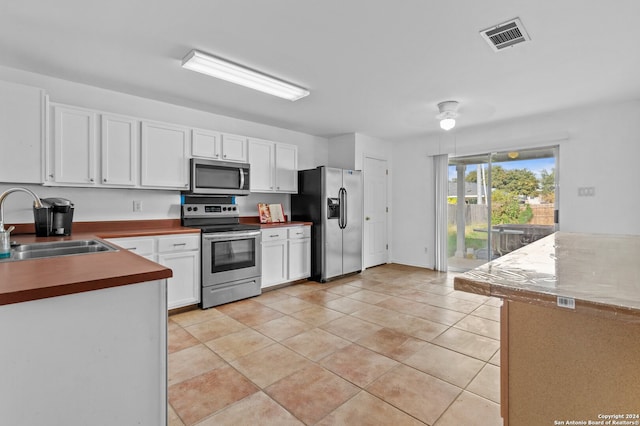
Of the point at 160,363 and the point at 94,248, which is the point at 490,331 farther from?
the point at 94,248

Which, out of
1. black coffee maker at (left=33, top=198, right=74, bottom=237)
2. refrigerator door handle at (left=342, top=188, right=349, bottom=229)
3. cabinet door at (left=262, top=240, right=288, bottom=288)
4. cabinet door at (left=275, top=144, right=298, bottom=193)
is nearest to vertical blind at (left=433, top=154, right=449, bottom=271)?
refrigerator door handle at (left=342, top=188, right=349, bottom=229)

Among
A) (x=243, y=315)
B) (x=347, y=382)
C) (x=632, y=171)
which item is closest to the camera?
(x=347, y=382)

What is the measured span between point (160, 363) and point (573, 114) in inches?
208

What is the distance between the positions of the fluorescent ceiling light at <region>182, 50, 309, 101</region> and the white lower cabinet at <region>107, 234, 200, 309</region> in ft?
5.60

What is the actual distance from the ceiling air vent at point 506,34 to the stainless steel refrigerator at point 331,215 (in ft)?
8.94

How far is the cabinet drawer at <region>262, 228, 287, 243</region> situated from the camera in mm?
4177

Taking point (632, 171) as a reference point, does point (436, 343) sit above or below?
below

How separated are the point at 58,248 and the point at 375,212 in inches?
182

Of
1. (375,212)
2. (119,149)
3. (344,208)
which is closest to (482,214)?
(375,212)

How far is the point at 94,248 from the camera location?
2188 millimetres

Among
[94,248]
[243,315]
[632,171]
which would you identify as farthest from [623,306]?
[632,171]

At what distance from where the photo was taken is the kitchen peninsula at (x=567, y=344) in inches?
38.4

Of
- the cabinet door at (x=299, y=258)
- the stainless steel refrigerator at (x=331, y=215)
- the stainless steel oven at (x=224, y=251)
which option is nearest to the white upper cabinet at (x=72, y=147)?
the stainless steel oven at (x=224, y=251)

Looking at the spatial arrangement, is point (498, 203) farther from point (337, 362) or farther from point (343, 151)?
point (337, 362)
